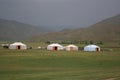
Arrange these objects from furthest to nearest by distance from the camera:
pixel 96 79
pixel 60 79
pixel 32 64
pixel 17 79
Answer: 1. pixel 32 64
2. pixel 17 79
3. pixel 60 79
4. pixel 96 79

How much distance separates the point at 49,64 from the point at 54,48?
4399cm

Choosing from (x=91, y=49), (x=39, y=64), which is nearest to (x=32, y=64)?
(x=39, y=64)

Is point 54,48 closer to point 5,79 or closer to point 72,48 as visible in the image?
point 72,48

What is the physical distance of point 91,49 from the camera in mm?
88500

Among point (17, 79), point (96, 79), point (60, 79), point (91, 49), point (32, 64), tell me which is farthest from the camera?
point (91, 49)

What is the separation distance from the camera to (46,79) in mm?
27062

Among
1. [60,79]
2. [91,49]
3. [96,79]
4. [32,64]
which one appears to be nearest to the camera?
[96,79]

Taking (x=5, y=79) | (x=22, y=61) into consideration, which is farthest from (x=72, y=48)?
(x=5, y=79)

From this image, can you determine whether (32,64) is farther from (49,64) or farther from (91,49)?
(91,49)

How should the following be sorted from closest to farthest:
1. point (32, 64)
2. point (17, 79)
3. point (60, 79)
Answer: point (60, 79)
point (17, 79)
point (32, 64)

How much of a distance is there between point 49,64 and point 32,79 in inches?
816

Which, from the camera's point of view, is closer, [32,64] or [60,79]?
[60,79]

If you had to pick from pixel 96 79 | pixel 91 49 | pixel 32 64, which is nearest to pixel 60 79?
pixel 96 79

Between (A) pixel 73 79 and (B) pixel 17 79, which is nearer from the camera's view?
(A) pixel 73 79
